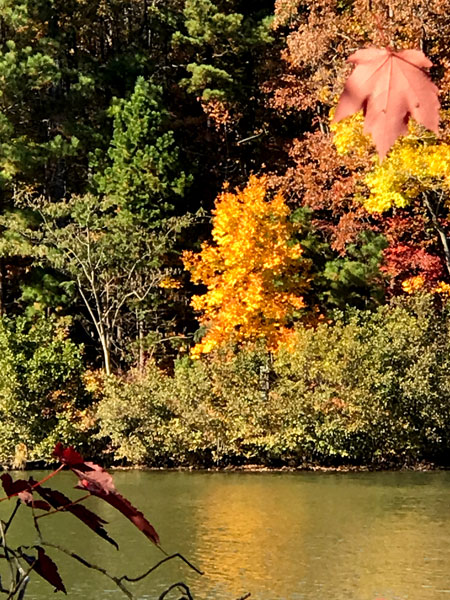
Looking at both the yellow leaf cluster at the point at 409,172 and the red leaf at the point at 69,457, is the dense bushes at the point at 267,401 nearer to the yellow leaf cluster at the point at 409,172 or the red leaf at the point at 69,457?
the yellow leaf cluster at the point at 409,172

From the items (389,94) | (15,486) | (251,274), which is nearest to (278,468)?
(251,274)

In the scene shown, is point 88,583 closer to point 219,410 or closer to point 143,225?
point 219,410

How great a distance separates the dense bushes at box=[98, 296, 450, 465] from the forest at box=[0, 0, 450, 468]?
4cm

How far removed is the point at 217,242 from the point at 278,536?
9243mm

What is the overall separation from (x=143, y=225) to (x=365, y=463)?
22.0 feet

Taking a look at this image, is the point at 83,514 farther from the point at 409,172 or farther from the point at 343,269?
the point at 343,269

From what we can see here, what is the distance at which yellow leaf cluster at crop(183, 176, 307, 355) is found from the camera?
2014 cm

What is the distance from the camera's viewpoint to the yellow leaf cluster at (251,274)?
2014cm

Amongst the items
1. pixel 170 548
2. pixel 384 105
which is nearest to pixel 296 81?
pixel 170 548

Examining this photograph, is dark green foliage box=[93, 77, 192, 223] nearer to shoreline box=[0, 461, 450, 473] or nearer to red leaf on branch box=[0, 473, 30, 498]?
shoreline box=[0, 461, 450, 473]

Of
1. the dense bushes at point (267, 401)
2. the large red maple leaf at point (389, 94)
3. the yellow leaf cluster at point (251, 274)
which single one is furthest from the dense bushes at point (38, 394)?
the large red maple leaf at point (389, 94)

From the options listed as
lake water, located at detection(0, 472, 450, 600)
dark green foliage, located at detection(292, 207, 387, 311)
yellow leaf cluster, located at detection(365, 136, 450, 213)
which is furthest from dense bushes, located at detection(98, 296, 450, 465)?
yellow leaf cluster, located at detection(365, 136, 450, 213)

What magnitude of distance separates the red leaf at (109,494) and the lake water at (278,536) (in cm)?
929

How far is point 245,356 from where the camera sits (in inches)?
752
